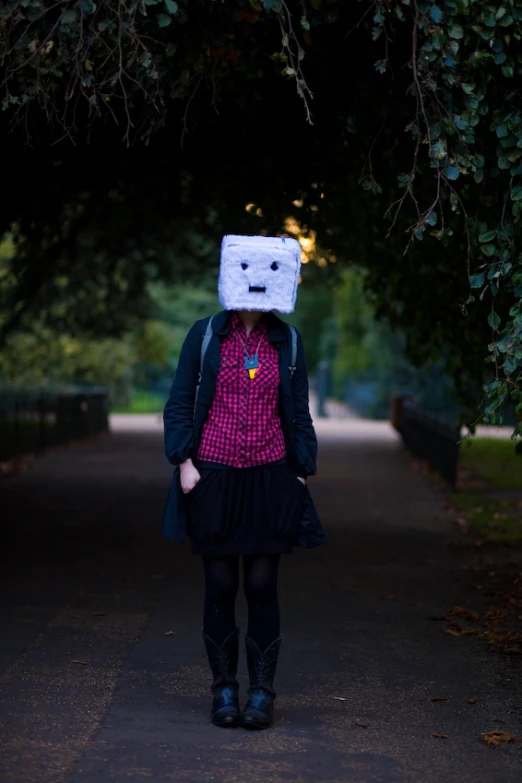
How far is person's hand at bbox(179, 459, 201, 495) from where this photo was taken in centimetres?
524

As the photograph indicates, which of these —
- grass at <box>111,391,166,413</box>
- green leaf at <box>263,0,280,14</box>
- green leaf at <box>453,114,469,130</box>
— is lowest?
grass at <box>111,391,166,413</box>

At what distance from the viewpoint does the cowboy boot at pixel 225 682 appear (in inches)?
211

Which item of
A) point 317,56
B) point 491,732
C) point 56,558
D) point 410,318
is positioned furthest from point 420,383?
point 491,732

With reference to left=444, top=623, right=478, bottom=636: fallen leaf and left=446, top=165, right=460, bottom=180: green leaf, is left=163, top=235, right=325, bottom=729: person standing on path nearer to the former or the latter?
left=446, top=165, right=460, bottom=180: green leaf

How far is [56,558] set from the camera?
9.93m

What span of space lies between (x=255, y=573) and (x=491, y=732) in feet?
3.90

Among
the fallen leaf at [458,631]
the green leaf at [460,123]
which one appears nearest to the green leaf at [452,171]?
the green leaf at [460,123]

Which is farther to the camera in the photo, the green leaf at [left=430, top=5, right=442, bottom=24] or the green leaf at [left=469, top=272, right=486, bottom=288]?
the green leaf at [left=469, top=272, right=486, bottom=288]

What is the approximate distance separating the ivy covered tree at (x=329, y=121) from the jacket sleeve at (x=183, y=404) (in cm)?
143

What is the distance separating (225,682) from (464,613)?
9.87ft

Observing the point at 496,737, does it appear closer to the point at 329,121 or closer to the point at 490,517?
the point at 329,121

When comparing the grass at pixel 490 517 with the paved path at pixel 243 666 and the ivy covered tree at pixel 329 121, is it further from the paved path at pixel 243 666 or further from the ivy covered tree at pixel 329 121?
the ivy covered tree at pixel 329 121

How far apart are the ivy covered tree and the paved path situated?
145cm

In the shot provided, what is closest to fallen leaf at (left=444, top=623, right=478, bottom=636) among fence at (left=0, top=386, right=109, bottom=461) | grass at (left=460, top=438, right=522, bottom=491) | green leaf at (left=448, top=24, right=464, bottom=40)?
green leaf at (left=448, top=24, right=464, bottom=40)
